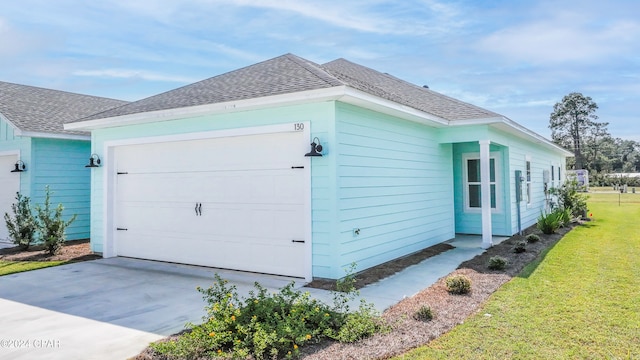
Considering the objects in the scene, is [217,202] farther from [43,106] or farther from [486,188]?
[43,106]

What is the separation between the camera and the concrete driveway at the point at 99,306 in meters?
3.71

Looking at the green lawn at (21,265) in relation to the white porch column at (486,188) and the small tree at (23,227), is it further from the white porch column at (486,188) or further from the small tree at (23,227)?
the white porch column at (486,188)

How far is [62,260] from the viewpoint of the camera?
8.07m

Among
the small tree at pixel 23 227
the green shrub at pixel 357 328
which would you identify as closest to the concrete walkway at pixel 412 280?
the green shrub at pixel 357 328

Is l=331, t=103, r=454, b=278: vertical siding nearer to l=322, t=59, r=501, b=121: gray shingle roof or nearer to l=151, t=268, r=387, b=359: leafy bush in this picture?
l=322, t=59, r=501, b=121: gray shingle roof

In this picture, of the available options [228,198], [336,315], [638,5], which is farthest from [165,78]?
[638,5]

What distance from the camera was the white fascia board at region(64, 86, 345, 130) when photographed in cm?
569

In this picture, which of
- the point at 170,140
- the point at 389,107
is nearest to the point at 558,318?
the point at 389,107

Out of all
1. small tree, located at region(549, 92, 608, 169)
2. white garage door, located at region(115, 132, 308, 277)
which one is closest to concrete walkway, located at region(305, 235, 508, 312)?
white garage door, located at region(115, 132, 308, 277)

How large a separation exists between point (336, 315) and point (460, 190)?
8.02 m

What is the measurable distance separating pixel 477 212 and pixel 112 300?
9.03 meters

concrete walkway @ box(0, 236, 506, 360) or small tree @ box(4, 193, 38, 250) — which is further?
small tree @ box(4, 193, 38, 250)

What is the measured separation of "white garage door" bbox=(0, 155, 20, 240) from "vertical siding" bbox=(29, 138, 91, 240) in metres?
0.73

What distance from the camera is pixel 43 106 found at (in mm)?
11750
